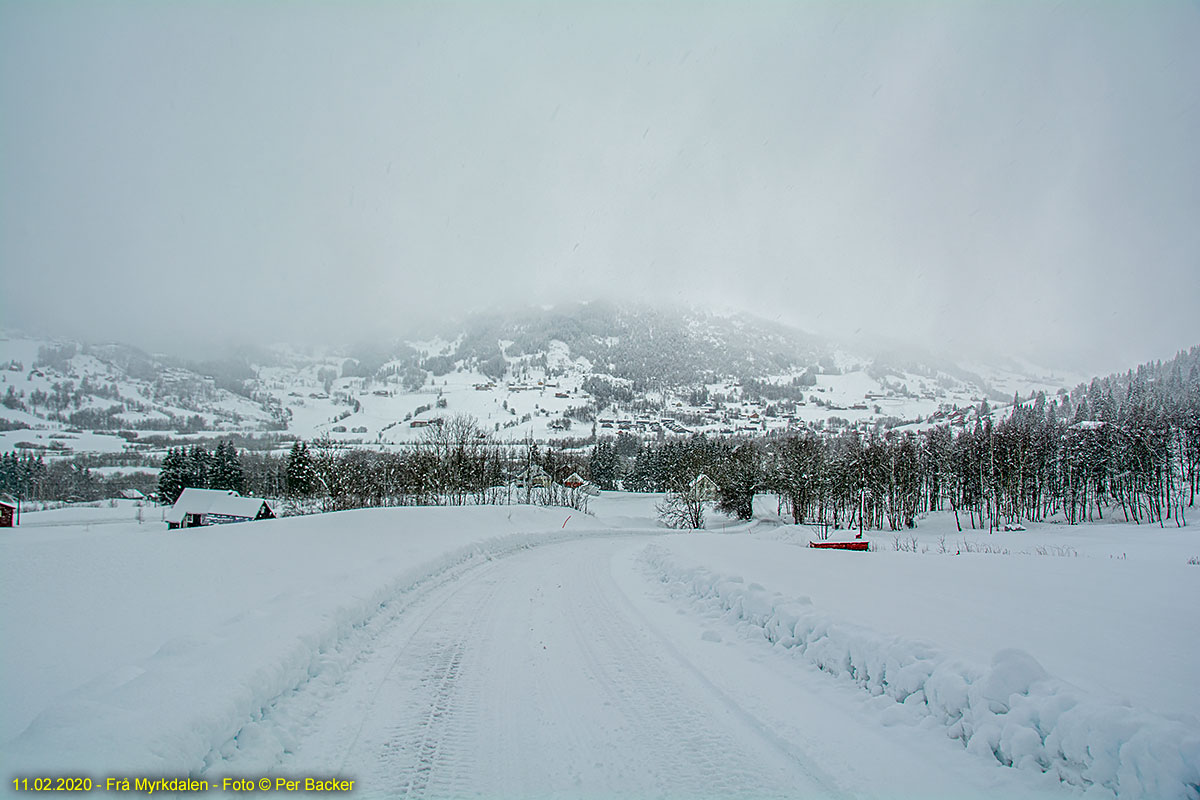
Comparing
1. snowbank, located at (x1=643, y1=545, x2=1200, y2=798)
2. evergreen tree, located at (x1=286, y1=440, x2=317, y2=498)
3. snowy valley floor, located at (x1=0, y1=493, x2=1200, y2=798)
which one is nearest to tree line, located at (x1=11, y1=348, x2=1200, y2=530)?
evergreen tree, located at (x1=286, y1=440, x2=317, y2=498)

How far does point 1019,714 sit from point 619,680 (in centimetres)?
372

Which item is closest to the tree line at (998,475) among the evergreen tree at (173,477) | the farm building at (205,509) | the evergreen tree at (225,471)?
the farm building at (205,509)

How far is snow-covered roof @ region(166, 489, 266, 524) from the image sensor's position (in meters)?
48.2

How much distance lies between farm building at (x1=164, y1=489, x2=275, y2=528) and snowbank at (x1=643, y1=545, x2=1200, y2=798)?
52.8 m

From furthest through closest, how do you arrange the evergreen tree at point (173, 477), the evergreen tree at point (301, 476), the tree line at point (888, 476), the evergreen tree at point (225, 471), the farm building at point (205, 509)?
the evergreen tree at point (225, 471)
the evergreen tree at point (173, 477)
the evergreen tree at point (301, 476)
the tree line at point (888, 476)
the farm building at point (205, 509)

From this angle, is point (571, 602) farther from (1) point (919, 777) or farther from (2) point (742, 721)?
(1) point (919, 777)

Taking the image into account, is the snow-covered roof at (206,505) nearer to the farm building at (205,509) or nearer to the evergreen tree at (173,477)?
the farm building at (205,509)

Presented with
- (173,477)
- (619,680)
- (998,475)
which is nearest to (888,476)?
(998,475)

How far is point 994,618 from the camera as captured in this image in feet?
22.9

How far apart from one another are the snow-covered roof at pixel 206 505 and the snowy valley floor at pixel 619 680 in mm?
44574

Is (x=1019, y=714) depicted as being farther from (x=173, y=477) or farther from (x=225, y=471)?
(x=173, y=477)

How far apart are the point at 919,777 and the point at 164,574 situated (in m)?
13.4

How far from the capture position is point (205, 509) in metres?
48.5

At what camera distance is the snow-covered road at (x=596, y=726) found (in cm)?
397
